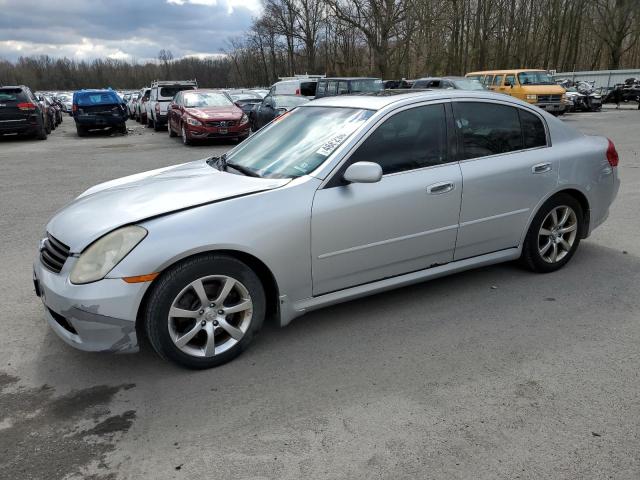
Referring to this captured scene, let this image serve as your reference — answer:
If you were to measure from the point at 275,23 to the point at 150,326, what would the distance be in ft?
208

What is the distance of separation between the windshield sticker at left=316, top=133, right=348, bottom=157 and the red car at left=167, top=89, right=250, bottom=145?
40.0 ft

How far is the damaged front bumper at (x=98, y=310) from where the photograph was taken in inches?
114

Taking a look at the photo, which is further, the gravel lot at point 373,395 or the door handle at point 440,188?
the door handle at point 440,188

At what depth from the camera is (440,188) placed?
12.6 feet

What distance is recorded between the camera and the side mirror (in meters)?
3.37

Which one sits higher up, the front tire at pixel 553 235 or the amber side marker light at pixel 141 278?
the amber side marker light at pixel 141 278

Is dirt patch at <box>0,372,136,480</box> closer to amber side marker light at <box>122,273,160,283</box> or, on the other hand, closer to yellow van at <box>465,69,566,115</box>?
amber side marker light at <box>122,273,160,283</box>

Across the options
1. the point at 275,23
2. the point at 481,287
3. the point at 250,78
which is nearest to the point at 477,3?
the point at 275,23

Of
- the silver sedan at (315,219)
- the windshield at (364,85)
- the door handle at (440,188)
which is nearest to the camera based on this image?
the silver sedan at (315,219)

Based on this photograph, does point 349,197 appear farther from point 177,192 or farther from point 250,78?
point 250,78

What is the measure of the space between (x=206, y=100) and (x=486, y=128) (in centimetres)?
1400

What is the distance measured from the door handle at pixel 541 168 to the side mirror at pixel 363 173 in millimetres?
1648

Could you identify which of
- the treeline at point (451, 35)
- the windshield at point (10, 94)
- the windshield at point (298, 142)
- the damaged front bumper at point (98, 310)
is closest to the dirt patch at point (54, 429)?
the damaged front bumper at point (98, 310)

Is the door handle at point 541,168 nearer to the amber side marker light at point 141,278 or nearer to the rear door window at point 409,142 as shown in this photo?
the rear door window at point 409,142
